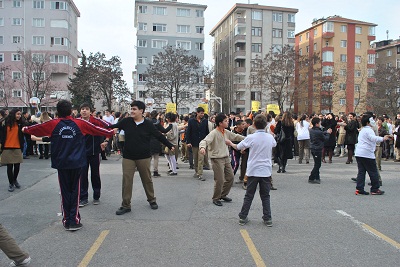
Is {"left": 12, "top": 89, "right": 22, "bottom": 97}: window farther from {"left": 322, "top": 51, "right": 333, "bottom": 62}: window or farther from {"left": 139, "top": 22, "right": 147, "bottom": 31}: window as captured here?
{"left": 322, "top": 51, "right": 333, "bottom": 62}: window

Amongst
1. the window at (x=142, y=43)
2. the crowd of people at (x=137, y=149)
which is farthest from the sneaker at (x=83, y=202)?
the window at (x=142, y=43)

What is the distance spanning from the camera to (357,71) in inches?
2559

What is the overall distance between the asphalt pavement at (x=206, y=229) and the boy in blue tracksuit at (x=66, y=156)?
12.7 inches

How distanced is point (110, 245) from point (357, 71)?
6797cm

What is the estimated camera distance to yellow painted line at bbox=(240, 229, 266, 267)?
4.60m

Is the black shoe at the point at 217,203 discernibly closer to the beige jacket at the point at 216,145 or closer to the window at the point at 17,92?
the beige jacket at the point at 216,145

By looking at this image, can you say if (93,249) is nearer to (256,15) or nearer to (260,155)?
(260,155)

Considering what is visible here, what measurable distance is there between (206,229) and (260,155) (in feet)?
5.23

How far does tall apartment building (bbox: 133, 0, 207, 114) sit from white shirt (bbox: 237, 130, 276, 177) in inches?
2231

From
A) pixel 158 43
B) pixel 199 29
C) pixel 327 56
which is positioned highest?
pixel 199 29

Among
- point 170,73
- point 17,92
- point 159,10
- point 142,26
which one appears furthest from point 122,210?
point 159,10

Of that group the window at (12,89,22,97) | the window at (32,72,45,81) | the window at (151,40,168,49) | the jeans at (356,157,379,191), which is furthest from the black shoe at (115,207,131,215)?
the window at (151,40,168,49)

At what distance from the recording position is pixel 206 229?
19.7 ft

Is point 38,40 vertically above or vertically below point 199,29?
below
